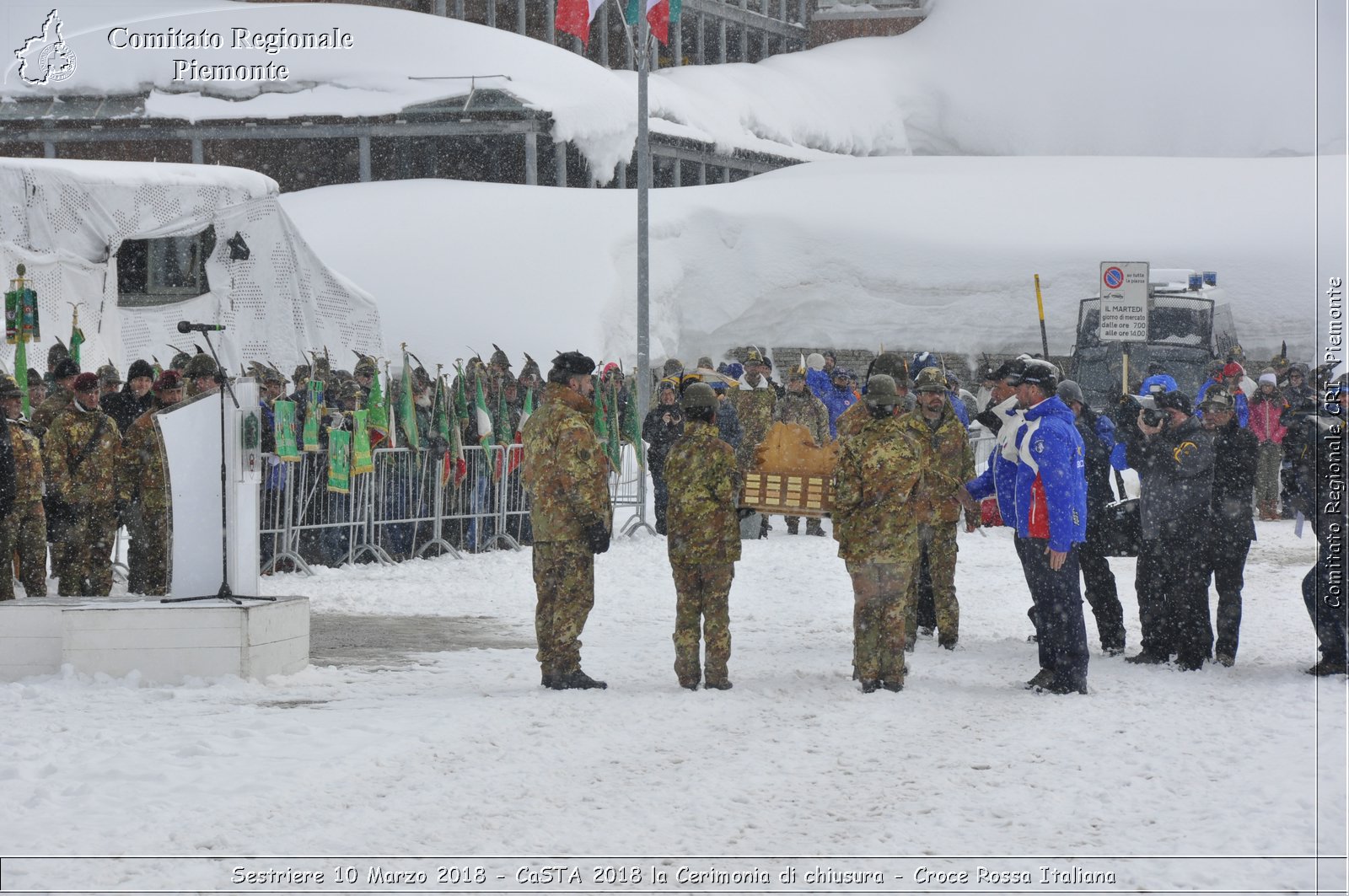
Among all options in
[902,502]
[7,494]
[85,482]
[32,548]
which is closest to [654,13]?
[85,482]

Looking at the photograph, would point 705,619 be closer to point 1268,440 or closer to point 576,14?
point 1268,440

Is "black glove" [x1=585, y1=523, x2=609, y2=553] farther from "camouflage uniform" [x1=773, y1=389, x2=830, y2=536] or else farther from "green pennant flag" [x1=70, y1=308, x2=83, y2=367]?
"green pennant flag" [x1=70, y1=308, x2=83, y2=367]

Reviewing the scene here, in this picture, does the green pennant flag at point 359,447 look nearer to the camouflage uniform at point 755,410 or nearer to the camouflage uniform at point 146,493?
the camouflage uniform at point 146,493

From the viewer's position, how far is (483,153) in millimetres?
41281

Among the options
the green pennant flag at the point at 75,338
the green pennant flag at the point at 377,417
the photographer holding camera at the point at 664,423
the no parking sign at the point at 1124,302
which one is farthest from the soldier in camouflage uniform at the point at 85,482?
the no parking sign at the point at 1124,302

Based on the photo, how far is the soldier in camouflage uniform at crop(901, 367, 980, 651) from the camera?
32.7 ft

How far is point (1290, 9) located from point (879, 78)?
73.5ft

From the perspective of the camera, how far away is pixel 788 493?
898 centimetres

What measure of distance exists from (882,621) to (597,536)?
1.75 metres

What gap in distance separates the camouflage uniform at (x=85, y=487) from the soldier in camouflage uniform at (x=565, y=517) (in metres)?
4.20

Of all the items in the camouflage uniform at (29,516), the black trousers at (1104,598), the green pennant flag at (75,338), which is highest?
the green pennant flag at (75,338)

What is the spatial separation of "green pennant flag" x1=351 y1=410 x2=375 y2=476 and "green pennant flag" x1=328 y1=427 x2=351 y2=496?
0.34 ft

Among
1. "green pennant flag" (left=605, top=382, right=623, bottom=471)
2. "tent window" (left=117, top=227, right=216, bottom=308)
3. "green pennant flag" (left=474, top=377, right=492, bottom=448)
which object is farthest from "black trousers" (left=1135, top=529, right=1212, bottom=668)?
"tent window" (left=117, top=227, right=216, bottom=308)

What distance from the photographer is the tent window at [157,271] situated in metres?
19.4
